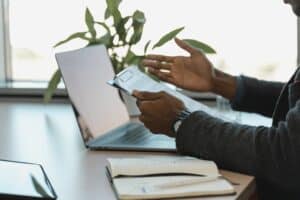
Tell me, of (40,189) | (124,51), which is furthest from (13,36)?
(40,189)

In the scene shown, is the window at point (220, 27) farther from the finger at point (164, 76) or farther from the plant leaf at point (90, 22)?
the finger at point (164, 76)

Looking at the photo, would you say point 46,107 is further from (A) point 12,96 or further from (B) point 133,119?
(B) point 133,119

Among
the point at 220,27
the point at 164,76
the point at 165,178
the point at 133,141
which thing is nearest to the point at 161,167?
the point at 165,178

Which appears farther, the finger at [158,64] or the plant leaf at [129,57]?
the plant leaf at [129,57]

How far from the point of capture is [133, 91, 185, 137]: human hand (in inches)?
60.1

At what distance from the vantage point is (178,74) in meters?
1.80

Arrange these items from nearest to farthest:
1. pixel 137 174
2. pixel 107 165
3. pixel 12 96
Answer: pixel 137 174 < pixel 107 165 < pixel 12 96

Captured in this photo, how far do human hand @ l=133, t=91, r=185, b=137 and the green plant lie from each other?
480mm

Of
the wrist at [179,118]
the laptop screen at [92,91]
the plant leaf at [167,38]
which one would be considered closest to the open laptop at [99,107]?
the laptop screen at [92,91]

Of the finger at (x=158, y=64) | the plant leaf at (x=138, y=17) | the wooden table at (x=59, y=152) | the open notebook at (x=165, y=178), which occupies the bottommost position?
the wooden table at (x=59, y=152)

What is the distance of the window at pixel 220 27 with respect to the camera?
2.31 metres

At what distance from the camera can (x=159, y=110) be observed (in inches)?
60.5

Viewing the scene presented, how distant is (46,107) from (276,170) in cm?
110

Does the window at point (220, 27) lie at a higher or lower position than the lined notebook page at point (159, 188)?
higher
